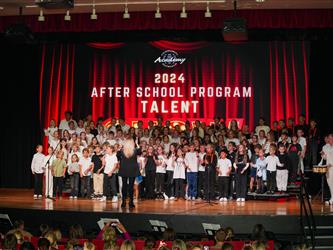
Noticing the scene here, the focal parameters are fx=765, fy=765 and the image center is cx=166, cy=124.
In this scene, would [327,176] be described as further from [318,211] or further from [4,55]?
[4,55]

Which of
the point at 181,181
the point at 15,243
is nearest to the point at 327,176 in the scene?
the point at 181,181

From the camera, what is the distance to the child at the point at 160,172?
1969 cm

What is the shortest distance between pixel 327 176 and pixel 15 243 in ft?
33.1

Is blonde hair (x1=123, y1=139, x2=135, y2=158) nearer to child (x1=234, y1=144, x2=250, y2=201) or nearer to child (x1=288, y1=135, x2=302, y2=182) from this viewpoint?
child (x1=234, y1=144, x2=250, y2=201)

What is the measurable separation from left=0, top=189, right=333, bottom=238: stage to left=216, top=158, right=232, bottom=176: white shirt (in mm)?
1124

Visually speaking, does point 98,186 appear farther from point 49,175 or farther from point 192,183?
point 192,183

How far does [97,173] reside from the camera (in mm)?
19500

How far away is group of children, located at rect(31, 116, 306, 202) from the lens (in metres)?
19.2

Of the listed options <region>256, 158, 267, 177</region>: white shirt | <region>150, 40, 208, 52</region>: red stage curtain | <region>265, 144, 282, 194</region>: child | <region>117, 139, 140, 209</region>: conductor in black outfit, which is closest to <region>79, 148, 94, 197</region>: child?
<region>117, 139, 140, 209</region>: conductor in black outfit

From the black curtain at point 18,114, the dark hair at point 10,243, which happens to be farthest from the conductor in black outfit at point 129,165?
the dark hair at point 10,243

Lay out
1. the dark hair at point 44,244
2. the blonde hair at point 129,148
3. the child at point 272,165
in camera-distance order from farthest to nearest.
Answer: the child at point 272,165 < the blonde hair at point 129,148 < the dark hair at point 44,244

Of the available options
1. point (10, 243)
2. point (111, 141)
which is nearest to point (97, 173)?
point (111, 141)

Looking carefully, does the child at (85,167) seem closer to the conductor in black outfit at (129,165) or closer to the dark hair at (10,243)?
the conductor in black outfit at (129,165)

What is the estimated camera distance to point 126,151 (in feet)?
57.1
